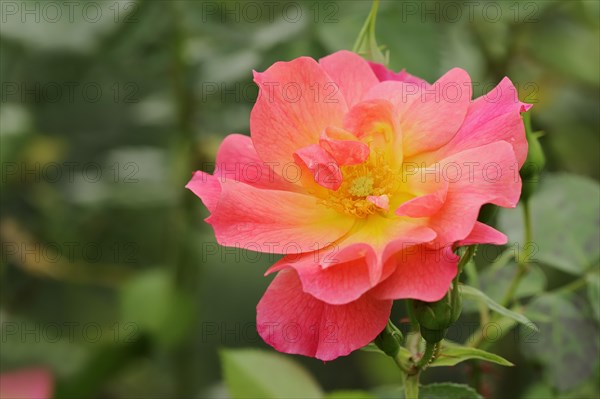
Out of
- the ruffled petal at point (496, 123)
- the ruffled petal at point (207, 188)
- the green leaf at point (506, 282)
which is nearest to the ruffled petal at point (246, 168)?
the ruffled petal at point (207, 188)

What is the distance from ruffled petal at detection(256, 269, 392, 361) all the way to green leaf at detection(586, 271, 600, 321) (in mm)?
274

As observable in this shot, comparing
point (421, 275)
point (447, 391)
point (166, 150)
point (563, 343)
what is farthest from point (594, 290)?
point (166, 150)

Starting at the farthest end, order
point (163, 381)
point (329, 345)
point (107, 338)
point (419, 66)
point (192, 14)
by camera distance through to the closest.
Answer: point (163, 381) < point (107, 338) < point (192, 14) < point (419, 66) < point (329, 345)

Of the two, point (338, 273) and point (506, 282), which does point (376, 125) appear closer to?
point (338, 273)

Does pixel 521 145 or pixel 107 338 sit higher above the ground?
pixel 521 145

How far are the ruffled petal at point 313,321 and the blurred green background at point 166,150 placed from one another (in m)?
0.33

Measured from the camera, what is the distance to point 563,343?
70cm

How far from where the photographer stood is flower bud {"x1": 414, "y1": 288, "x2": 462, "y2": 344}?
0.48 metres

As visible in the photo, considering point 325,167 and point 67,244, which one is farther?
point 67,244

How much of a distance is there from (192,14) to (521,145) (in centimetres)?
64

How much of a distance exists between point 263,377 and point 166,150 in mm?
651

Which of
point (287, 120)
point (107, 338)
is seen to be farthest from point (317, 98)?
point (107, 338)

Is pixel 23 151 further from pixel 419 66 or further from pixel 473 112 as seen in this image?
pixel 473 112

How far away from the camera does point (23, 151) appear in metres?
1.25
